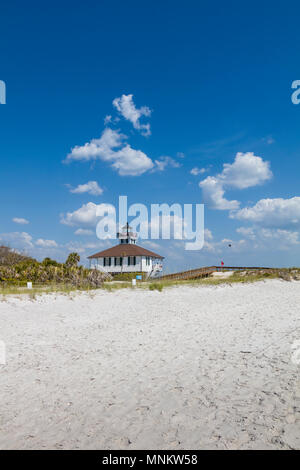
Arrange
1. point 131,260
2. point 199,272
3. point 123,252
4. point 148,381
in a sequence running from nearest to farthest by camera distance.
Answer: point 148,381 → point 199,272 → point 131,260 → point 123,252

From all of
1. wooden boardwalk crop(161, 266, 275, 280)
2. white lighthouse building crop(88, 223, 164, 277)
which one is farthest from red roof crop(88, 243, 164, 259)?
wooden boardwalk crop(161, 266, 275, 280)

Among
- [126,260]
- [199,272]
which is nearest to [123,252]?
[126,260]

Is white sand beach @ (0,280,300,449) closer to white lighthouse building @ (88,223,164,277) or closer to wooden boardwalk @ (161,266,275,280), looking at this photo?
wooden boardwalk @ (161,266,275,280)

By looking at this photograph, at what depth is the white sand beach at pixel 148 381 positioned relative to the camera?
4438mm

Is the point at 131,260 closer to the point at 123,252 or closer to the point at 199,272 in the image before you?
the point at 123,252

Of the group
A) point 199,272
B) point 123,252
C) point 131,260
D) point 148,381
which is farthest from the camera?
point 123,252

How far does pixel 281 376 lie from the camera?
6207 mm

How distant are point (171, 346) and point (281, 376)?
339 cm

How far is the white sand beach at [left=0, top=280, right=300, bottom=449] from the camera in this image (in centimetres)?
444

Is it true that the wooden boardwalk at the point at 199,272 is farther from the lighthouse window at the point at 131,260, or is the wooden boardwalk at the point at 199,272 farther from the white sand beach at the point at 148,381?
the white sand beach at the point at 148,381

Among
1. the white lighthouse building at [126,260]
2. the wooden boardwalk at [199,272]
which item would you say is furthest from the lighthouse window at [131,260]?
the wooden boardwalk at [199,272]

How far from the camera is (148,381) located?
641cm

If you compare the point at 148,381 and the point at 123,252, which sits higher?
the point at 123,252
